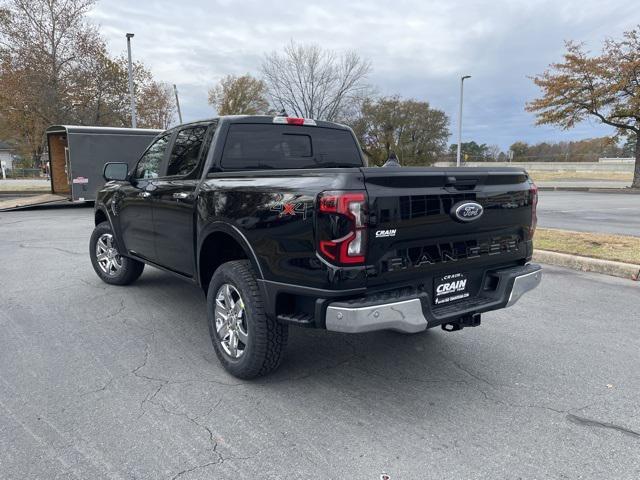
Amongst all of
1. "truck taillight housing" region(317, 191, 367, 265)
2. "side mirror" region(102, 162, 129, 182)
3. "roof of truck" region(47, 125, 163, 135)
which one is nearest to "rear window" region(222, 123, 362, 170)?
"truck taillight housing" region(317, 191, 367, 265)

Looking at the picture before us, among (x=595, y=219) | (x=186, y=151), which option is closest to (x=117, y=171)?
(x=186, y=151)

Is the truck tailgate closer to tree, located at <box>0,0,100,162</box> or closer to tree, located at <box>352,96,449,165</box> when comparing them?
tree, located at <box>0,0,100,162</box>

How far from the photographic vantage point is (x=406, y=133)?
4194 centimetres

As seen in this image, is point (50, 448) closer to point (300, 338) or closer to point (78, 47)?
point (300, 338)

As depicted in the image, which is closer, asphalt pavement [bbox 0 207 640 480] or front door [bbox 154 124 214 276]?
asphalt pavement [bbox 0 207 640 480]

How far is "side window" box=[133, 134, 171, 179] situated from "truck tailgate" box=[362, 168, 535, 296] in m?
2.81

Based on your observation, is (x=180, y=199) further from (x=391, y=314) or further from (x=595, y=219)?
(x=595, y=219)

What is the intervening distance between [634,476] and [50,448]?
121 inches

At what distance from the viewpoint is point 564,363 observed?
368cm

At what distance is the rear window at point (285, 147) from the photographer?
158 inches

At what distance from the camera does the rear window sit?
402 centimetres

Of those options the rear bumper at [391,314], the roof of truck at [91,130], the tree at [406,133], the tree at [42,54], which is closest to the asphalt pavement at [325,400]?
the rear bumper at [391,314]

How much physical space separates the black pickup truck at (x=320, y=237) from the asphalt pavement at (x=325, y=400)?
0.46 metres

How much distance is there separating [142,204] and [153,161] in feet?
1.54
